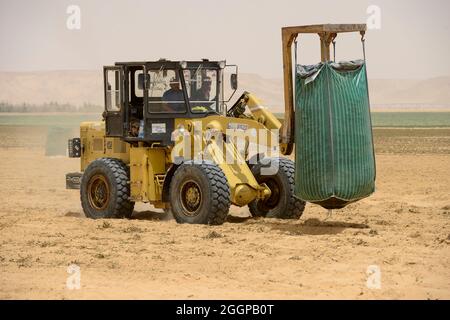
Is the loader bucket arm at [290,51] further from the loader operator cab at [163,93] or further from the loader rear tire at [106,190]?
the loader rear tire at [106,190]

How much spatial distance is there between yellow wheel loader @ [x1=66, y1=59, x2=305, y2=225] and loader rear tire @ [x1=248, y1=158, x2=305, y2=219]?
16mm

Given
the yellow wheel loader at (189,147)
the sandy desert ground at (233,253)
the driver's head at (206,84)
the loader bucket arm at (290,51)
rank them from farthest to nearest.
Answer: the driver's head at (206,84)
the yellow wheel loader at (189,147)
the loader bucket arm at (290,51)
the sandy desert ground at (233,253)

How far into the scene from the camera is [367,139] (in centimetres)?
1639

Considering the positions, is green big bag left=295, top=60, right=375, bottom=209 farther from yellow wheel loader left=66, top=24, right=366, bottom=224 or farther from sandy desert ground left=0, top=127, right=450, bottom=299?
yellow wheel loader left=66, top=24, right=366, bottom=224

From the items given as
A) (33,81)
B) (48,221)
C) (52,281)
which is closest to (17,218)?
(48,221)

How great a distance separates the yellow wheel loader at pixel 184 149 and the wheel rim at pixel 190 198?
2cm

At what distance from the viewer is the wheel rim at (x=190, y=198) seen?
56.8ft

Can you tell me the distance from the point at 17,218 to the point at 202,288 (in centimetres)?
732

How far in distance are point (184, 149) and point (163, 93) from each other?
105 cm

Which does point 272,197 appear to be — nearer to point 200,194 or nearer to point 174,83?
point 200,194

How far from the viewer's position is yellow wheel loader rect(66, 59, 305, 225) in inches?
687

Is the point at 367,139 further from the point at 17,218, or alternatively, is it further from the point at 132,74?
the point at 17,218

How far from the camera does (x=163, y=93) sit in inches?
719

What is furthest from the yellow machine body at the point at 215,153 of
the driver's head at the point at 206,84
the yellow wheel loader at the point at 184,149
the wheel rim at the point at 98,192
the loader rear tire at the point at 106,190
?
the driver's head at the point at 206,84
